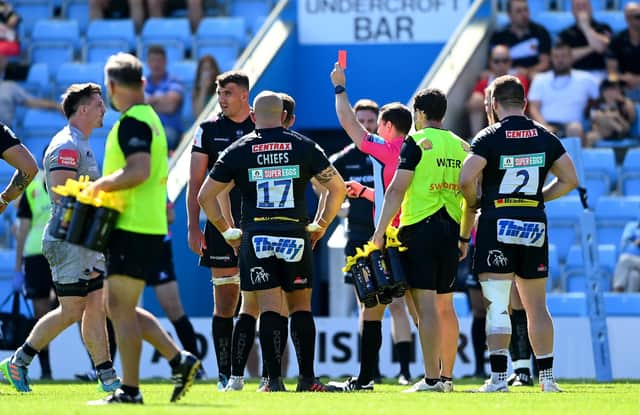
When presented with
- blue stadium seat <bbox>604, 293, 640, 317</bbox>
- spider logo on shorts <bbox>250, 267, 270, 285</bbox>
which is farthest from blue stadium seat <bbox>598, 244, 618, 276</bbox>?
spider logo on shorts <bbox>250, 267, 270, 285</bbox>

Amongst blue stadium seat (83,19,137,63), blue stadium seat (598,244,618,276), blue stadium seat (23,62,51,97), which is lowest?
blue stadium seat (598,244,618,276)

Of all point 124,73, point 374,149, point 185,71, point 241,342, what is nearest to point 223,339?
point 241,342

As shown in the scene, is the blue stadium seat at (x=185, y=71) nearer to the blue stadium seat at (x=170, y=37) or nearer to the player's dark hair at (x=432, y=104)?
the blue stadium seat at (x=170, y=37)

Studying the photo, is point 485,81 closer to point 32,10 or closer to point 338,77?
point 338,77

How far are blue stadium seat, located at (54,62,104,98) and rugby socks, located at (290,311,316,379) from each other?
9.60 m

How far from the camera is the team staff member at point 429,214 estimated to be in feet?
34.9

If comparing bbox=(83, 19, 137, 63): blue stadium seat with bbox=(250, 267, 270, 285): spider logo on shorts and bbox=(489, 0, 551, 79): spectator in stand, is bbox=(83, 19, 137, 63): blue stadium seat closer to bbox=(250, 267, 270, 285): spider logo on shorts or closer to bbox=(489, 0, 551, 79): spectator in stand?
bbox=(489, 0, 551, 79): spectator in stand

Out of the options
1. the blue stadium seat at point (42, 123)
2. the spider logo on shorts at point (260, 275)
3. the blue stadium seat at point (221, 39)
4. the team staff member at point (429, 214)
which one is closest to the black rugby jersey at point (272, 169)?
the spider logo on shorts at point (260, 275)

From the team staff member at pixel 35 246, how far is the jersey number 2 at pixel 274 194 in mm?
4926

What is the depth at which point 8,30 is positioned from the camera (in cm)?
2009

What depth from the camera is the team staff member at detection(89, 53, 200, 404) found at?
28.8ft

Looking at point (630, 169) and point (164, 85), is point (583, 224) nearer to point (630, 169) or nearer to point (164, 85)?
point (630, 169)

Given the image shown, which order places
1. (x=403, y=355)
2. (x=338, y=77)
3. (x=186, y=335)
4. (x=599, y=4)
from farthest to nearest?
(x=599, y=4) → (x=403, y=355) → (x=186, y=335) → (x=338, y=77)

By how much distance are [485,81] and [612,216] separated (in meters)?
2.08
